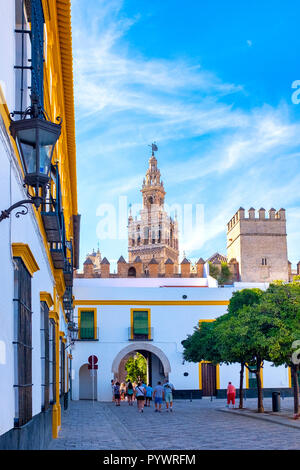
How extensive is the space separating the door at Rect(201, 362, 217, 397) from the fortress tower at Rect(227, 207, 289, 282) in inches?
1408

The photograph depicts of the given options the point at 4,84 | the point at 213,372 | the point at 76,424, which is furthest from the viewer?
the point at 213,372

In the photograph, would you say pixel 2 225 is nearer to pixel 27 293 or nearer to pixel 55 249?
pixel 27 293

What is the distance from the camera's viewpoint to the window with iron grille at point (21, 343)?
22.8 ft

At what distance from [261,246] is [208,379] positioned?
37.9 metres

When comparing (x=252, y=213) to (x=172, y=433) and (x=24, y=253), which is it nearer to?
(x=172, y=433)

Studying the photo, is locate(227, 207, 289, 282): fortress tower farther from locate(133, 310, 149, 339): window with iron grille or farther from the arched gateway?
the arched gateway

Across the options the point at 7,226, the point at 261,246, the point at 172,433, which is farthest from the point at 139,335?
the point at 261,246

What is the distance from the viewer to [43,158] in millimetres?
5934

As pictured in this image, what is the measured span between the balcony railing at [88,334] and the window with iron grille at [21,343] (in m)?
27.5

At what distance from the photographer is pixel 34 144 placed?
588cm

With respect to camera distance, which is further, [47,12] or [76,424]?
[76,424]

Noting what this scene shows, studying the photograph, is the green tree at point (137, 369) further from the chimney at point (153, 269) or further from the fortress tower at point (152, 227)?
the fortress tower at point (152, 227)
